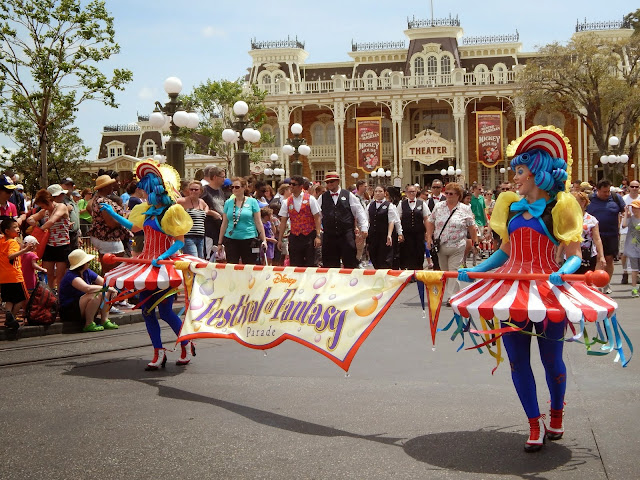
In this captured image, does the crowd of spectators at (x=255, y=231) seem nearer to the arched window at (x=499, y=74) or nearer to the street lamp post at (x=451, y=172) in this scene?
the street lamp post at (x=451, y=172)

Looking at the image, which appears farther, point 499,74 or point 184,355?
Result: point 499,74

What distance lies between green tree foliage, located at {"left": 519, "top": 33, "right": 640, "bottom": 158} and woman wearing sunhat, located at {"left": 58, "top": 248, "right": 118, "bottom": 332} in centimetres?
3467

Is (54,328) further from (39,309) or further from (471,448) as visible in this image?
(471,448)

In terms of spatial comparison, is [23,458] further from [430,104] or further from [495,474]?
[430,104]

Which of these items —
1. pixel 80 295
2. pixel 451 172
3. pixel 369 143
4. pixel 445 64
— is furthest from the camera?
pixel 445 64

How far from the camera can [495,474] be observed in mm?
4629

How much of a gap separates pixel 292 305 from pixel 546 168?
211 cm

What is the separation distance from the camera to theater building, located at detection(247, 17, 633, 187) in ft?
171

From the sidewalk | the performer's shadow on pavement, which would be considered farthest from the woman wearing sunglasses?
the performer's shadow on pavement

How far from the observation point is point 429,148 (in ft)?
171

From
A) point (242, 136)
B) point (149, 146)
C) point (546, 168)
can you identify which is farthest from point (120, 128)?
point (546, 168)

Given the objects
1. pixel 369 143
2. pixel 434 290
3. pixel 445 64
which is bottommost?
pixel 434 290

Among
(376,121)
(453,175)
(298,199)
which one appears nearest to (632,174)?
(453,175)

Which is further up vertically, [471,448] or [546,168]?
[546,168]
